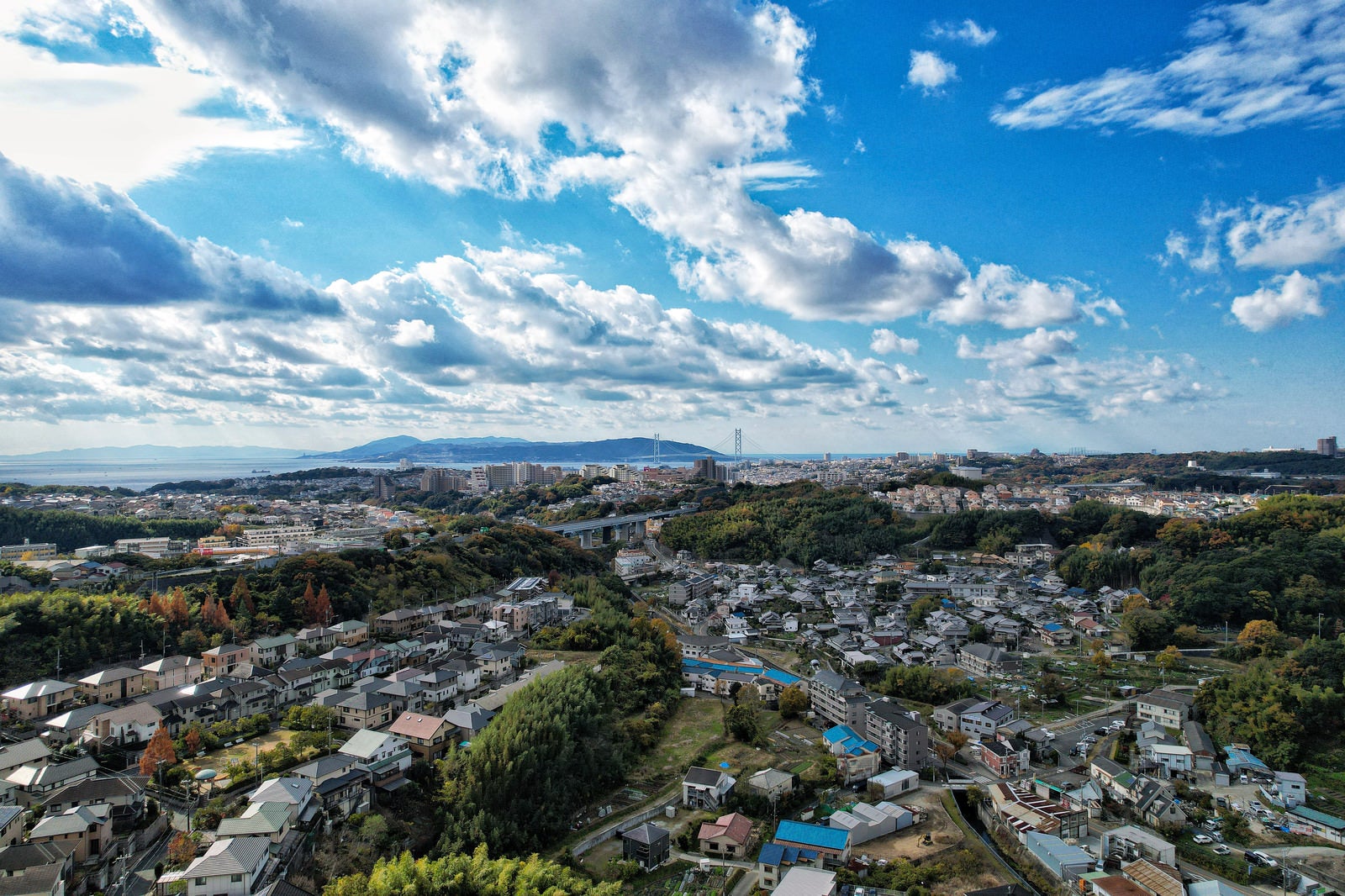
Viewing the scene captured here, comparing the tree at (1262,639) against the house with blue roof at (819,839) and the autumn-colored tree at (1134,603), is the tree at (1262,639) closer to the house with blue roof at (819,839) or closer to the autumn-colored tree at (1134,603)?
the autumn-colored tree at (1134,603)

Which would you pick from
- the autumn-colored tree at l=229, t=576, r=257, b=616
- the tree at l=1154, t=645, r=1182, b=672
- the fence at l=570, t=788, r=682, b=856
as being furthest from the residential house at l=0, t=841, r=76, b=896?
the tree at l=1154, t=645, r=1182, b=672

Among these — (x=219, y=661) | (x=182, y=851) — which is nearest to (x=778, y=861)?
(x=182, y=851)

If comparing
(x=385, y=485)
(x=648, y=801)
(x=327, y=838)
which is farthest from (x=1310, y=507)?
(x=385, y=485)

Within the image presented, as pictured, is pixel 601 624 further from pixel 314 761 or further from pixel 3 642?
pixel 3 642

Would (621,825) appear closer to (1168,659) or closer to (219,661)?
(219,661)

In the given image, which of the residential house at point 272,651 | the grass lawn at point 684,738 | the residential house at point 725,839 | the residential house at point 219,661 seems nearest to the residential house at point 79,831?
the residential house at point 219,661
